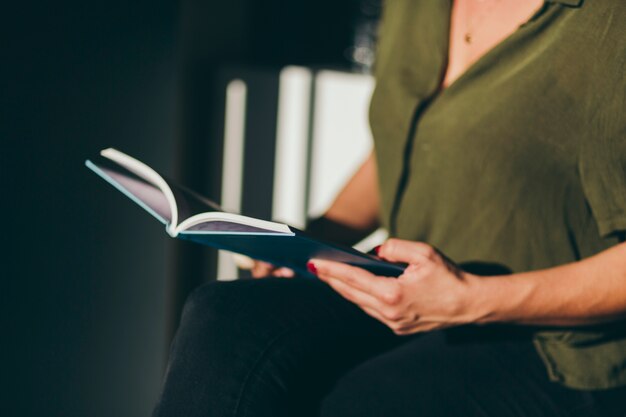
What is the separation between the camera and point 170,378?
89 cm

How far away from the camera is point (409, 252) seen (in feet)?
2.84

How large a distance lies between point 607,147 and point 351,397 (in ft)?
1.39

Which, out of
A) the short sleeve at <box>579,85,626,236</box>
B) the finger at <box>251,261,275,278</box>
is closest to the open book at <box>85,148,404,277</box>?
the finger at <box>251,261,275,278</box>

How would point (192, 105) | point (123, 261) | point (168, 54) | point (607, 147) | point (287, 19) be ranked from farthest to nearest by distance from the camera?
point (287, 19)
point (192, 105)
point (168, 54)
point (123, 261)
point (607, 147)

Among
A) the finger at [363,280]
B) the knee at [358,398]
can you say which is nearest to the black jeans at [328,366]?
the knee at [358,398]

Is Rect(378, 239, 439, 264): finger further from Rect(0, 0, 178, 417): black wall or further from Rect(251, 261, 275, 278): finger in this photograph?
Rect(0, 0, 178, 417): black wall

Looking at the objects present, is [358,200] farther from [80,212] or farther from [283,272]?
[80,212]

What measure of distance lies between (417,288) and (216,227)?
0.79ft

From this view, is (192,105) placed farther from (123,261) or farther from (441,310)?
(441,310)

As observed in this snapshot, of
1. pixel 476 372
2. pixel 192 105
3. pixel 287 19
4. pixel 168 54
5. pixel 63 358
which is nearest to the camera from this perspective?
pixel 476 372

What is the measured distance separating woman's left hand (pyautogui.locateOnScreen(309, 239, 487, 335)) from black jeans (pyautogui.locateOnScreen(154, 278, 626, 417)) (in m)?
0.10

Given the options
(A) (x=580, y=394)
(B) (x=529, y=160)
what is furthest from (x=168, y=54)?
(A) (x=580, y=394)

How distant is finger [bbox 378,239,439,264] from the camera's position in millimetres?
858

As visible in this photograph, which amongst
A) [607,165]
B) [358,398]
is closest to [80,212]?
[358,398]
